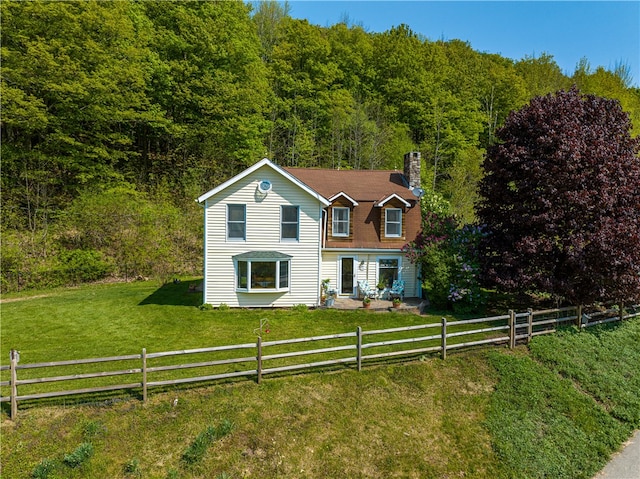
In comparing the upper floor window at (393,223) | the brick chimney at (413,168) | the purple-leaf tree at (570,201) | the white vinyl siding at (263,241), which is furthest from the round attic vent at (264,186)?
the purple-leaf tree at (570,201)

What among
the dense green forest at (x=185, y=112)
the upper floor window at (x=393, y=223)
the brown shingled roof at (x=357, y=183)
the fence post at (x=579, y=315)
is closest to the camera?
the fence post at (x=579, y=315)

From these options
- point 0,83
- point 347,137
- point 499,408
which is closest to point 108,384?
point 499,408

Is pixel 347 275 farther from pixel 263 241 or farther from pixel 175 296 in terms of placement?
pixel 175 296

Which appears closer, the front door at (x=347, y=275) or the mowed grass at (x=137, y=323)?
the mowed grass at (x=137, y=323)

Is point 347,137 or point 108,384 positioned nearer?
point 108,384

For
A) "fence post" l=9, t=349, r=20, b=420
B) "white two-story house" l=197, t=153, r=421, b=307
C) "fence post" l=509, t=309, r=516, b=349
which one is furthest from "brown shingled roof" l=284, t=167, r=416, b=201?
"fence post" l=9, t=349, r=20, b=420

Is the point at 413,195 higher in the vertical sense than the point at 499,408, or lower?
higher

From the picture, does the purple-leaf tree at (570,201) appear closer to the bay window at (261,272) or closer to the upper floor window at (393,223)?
the upper floor window at (393,223)

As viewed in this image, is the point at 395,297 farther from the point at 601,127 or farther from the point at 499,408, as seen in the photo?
the point at 601,127
